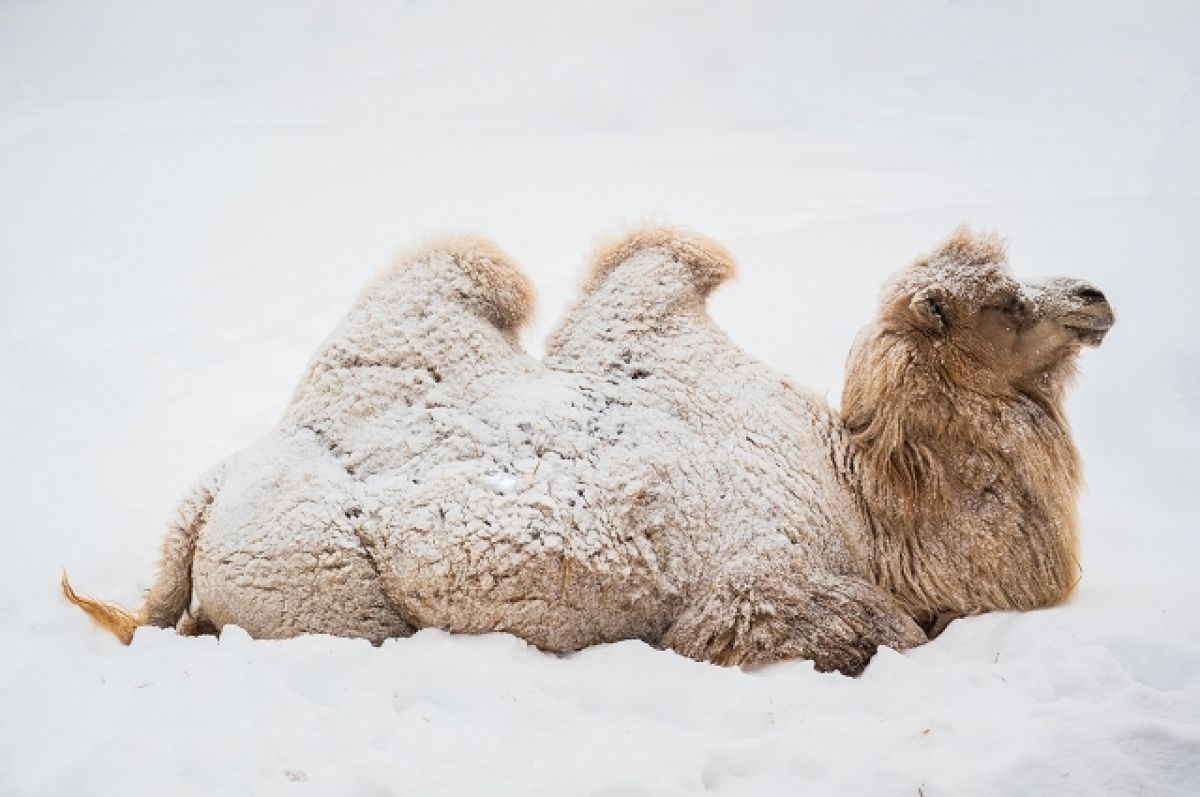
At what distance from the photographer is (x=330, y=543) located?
9.36 feet

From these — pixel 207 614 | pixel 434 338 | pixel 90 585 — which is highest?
pixel 434 338

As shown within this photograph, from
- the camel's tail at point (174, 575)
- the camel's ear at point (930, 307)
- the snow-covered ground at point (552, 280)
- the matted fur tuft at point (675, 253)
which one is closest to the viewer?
the snow-covered ground at point (552, 280)

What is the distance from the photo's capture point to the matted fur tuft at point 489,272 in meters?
3.46

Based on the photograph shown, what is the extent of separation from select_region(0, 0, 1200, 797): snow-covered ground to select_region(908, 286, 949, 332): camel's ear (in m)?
1.04

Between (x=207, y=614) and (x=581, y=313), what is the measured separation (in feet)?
5.43

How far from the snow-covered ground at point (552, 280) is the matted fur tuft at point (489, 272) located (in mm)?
120

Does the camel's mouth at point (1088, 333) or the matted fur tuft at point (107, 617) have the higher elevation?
the camel's mouth at point (1088, 333)

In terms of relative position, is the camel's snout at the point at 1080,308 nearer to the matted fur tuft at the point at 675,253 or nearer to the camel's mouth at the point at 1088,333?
the camel's mouth at the point at 1088,333

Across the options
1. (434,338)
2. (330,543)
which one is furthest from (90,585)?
(434,338)

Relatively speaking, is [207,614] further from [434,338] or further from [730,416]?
[730,416]

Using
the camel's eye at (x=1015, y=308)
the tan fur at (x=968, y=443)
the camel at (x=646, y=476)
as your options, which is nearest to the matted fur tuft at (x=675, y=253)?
the camel at (x=646, y=476)

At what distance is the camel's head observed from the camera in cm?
337

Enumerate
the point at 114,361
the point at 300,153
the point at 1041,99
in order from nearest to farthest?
the point at 114,361, the point at 300,153, the point at 1041,99

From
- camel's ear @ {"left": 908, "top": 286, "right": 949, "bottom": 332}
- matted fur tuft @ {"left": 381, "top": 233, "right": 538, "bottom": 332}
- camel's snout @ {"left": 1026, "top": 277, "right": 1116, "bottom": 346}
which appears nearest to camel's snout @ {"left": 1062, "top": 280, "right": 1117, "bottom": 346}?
camel's snout @ {"left": 1026, "top": 277, "right": 1116, "bottom": 346}
